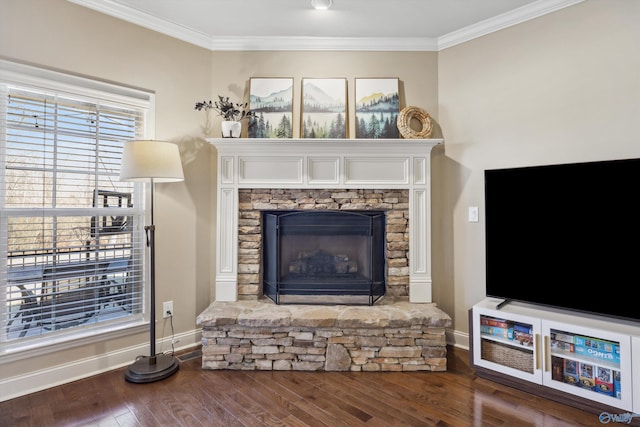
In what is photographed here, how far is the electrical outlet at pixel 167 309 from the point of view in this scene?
2639 mm

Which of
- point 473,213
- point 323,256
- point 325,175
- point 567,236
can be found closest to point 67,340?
point 323,256

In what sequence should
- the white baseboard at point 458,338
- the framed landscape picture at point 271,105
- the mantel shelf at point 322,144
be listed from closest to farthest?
the mantel shelf at point 322,144, the white baseboard at point 458,338, the framed landscape picture at point 271,105

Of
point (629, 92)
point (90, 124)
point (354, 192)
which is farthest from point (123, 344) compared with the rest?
point (629, 92)

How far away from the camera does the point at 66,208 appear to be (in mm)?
2240

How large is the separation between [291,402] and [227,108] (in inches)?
90.3

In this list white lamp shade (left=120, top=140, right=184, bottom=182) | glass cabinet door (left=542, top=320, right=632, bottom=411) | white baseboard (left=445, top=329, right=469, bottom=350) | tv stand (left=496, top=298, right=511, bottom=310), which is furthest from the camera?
white baseboard (left=445, top=329, right=469, bottom=350)

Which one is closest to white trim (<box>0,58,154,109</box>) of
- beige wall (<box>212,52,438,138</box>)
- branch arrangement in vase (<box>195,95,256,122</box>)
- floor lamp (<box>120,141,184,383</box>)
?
branch arrangement in vase (<box>195,95,256,122</box>)

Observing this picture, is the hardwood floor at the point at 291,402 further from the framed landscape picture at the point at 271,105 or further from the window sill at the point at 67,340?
the framed landscape picture at the point at 271,105

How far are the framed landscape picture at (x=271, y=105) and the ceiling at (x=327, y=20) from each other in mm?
326

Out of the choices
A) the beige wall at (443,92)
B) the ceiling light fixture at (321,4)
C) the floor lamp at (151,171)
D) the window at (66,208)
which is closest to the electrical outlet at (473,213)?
the beige wall at (443,92)

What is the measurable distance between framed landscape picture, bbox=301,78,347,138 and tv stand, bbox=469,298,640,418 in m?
1.89

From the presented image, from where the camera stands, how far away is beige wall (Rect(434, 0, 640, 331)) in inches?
82.6

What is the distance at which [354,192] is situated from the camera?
278cm

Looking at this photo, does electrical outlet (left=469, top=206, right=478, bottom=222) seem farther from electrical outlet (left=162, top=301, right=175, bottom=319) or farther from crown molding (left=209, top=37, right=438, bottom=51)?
electrical outlet (left=162, top=301, right=175, bottom=319)
